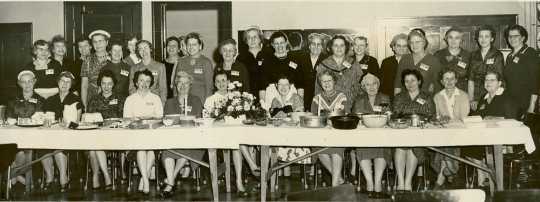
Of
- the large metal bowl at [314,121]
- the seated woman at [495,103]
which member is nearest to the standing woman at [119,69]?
the large metal bowl at [314,121]

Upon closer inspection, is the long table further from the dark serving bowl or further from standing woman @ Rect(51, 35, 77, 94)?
standing woman @ Rect(51, 35, 77, 94)

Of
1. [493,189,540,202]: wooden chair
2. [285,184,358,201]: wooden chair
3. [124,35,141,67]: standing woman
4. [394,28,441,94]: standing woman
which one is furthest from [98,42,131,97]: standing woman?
[493,189,540,202]: wooden chair

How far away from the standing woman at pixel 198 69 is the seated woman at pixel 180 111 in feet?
1.86

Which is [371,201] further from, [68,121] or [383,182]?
[68,121]

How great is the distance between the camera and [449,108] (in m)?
4.59

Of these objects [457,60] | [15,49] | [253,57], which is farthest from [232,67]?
[15,49]

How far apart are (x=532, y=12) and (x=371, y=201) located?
12.6 feet

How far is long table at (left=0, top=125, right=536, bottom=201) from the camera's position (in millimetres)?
3779

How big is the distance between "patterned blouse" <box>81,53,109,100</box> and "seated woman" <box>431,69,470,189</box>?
10.4ft

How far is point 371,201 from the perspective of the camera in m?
4.19

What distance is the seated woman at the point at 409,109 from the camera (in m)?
4.38

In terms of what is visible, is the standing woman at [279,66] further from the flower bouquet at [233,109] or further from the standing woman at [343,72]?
the flower bouquet at [233,109]

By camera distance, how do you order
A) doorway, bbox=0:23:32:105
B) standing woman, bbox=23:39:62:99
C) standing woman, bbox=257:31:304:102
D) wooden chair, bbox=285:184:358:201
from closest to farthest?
1. wooden chair, bbox=285:184:358:201
2. standing woman, bbox=23:39:62:99
3. standing woman, bbox=257:31:304:102
4. doorway, bbox=0:23:32:105

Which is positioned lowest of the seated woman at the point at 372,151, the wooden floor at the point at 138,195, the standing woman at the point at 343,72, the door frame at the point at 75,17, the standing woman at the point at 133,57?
the wooden floor at the point at 138,195
